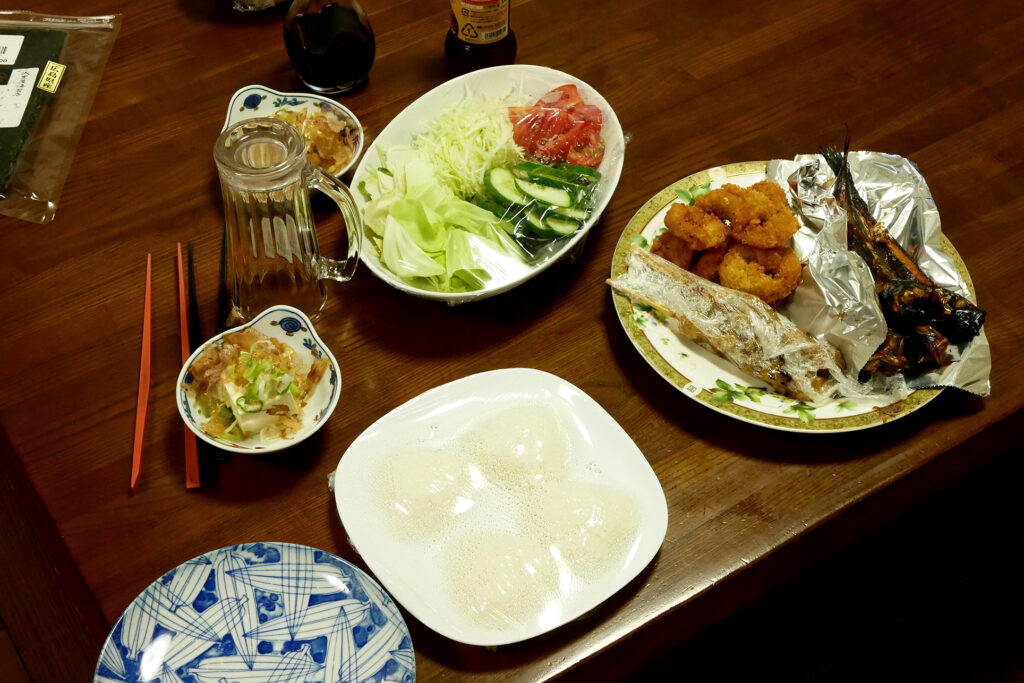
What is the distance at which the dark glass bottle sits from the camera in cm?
132

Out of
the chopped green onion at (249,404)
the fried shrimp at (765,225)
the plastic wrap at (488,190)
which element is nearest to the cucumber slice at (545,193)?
the plastic wrap at (488,190)

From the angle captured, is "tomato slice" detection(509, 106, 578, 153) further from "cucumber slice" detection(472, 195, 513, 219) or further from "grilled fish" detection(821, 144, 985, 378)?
"grilled fish" detection(821, 144, 985, 378)

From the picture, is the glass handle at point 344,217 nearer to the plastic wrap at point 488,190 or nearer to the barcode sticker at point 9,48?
the plastic wrap at point 488,190

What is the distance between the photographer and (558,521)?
91 centimetres

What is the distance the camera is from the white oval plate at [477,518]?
849mm

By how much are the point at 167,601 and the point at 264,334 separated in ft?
1.08

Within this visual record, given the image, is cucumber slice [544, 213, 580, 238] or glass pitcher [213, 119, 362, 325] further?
cucumber slice [544, 213, 580, 238]

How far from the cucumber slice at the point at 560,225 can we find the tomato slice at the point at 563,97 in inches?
9.1

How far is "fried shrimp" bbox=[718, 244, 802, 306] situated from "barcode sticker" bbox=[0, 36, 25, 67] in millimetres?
1240

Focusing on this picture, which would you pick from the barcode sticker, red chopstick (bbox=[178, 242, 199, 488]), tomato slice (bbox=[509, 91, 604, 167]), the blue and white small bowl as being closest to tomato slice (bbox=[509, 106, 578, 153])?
tomato slice (bbox=[509, 91, 604, 167])

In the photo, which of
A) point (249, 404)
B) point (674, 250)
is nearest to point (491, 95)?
point (674, 250)

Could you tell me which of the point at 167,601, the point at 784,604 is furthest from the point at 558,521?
the point at 784,604

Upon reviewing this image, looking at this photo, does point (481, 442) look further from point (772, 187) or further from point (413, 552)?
point (772, 187)

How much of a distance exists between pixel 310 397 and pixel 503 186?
42cm
